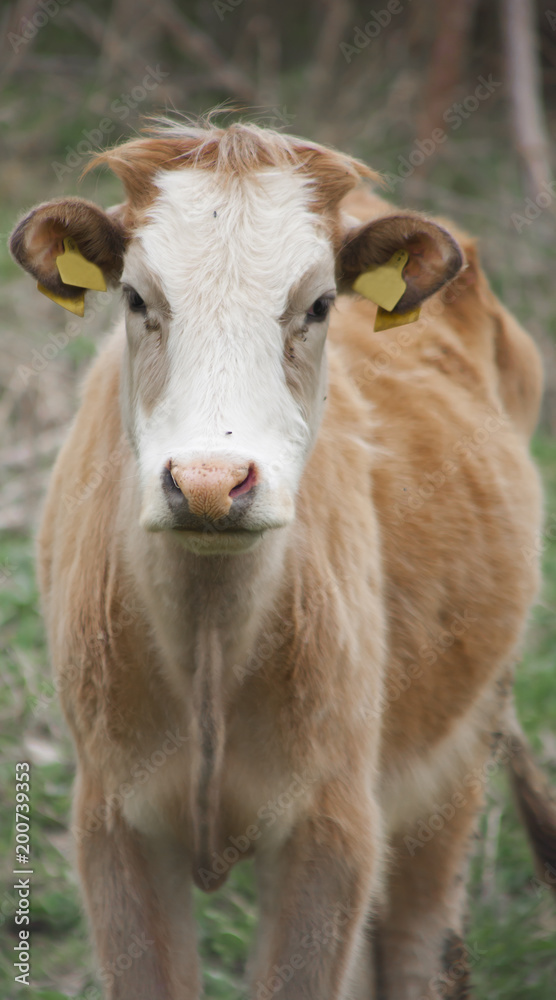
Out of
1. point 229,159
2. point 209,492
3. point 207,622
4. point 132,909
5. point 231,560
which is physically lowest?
point 132,909

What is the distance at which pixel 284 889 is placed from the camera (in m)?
2.72

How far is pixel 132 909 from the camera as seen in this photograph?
2662mm

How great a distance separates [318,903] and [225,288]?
1451 mm

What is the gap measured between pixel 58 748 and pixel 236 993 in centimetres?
132

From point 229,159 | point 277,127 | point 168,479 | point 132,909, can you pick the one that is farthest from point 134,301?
point 277,127

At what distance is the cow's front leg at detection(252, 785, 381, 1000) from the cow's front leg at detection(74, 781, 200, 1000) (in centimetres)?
21

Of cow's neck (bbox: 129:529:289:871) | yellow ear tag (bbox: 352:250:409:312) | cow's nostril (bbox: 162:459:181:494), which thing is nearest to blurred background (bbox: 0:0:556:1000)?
cow's neck (bbox: 129:529:289:871)

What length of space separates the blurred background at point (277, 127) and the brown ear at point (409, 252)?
2.38m

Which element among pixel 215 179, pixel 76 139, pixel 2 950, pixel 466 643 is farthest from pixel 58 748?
pixel 76 139

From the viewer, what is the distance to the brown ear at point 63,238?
2502 millimetres

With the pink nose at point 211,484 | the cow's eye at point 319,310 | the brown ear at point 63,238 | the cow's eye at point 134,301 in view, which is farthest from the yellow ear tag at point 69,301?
the pink nose at point 211,484

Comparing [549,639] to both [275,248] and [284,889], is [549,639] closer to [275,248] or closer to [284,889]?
[284,889]

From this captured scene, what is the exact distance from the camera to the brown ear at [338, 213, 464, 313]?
2648mm

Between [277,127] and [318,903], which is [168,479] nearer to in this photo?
[318,903]
